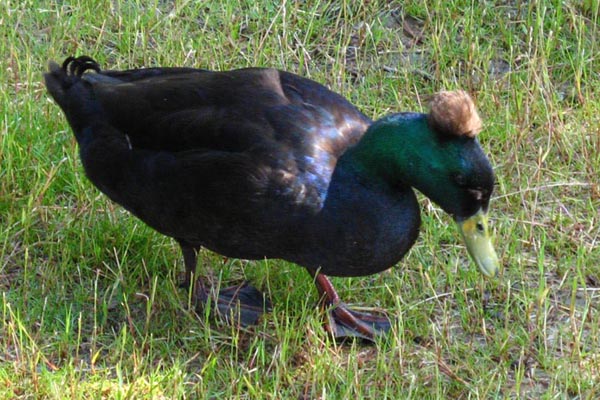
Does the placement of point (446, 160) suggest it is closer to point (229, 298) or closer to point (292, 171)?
point (292, 171)

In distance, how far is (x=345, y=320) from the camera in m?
4.79

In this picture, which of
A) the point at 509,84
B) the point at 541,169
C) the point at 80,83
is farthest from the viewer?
the point at 509,84

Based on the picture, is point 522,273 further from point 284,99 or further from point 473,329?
point 284,99

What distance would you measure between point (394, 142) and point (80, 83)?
145 cm

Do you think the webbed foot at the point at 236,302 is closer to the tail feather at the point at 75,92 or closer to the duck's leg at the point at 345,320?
the duck's leg at the point at 345,320

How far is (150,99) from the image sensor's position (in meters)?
4.73

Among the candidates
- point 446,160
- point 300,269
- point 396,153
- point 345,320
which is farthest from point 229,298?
point 446,160

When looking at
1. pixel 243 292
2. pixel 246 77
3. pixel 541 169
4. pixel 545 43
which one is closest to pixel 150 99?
pixel 246 77

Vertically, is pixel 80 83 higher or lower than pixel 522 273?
higher

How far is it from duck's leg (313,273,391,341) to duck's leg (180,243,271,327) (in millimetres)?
245

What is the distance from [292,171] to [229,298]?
33.2 inches

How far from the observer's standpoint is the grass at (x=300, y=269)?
437 cm

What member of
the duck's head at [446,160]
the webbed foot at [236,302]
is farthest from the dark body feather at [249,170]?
the webbed foot at [236,302]

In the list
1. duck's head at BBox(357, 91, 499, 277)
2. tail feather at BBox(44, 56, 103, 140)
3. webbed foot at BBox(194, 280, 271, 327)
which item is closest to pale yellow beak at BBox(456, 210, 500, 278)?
duck's head at BBox(357, 91, 499, 277)
